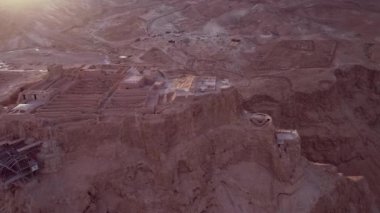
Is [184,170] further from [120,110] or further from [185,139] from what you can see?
[120,110]

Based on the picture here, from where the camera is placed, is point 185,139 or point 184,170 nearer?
point 184,170

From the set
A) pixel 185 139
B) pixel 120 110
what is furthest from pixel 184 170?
pixel 120 110

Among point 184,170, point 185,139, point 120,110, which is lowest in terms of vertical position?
point 184,170

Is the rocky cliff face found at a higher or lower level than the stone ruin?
lower

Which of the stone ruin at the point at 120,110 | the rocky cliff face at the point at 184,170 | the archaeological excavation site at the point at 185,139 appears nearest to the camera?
the rocky cliff face at the point at 184,170

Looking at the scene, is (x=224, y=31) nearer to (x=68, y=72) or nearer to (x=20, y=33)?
(x=20, y=33)

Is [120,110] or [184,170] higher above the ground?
[120,110]

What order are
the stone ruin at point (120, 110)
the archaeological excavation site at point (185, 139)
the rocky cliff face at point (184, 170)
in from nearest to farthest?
the rocky cliff face at point (184, 170), the archaeological excavation site at point (185, 139), the stone ruin at point (120, 110)

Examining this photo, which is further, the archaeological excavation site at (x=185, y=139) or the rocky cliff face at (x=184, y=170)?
the archaeological excavation site at (x=185, y=139)

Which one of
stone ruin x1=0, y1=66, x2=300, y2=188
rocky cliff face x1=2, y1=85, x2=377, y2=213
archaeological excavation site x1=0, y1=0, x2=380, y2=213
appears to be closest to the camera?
rocky cliff face x1=2, y1=85, x2=377, y2=213

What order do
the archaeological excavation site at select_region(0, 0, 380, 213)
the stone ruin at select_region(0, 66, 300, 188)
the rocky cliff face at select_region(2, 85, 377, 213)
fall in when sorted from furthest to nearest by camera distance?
the stone ruin at select_region(0, 66, 300, 188), the archaeological excavation site at select_region(0, 0, 380, 213), the rocky cliff face at select_region(2, 85, 377, 213)

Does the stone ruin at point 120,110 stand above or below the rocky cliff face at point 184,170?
above

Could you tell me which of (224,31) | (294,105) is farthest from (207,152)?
(224,31)

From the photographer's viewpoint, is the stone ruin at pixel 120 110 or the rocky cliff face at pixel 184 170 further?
the stone ruin at pixel 120 110
